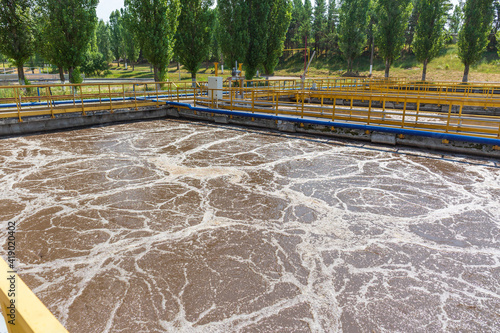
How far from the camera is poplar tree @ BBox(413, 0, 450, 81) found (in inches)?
1278

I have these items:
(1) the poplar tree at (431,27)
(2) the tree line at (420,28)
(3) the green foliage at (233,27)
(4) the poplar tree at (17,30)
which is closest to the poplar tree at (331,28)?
(2) the tree line at (420,28)

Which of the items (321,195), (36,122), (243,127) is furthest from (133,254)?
(36,122)

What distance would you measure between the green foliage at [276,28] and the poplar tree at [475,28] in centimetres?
1626

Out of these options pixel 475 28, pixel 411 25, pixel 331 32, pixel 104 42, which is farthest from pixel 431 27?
pixel 104 42

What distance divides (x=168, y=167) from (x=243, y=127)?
6740mm

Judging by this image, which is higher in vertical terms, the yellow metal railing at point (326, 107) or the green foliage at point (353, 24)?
the green foliage at point (353, 24)

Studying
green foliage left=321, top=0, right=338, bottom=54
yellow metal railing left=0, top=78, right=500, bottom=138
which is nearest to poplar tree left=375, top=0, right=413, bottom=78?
yellow metal railing left=0, top=78, right=500, bottom=138

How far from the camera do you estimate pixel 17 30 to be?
24562 millimetres

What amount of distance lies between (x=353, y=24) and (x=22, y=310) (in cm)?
4776

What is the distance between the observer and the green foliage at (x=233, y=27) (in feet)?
98.2

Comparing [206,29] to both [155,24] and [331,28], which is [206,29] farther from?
[331,28]

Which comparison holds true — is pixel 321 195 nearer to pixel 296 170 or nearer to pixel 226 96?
pixel 296 170

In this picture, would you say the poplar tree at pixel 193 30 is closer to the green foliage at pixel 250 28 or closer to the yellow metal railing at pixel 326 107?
the green foliage at pixel 250 28

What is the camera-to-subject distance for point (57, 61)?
81.3 feet
